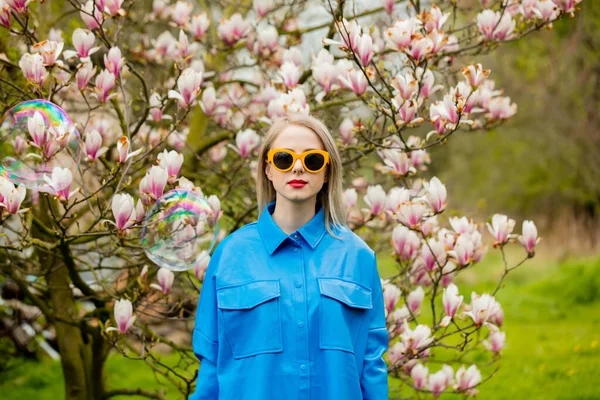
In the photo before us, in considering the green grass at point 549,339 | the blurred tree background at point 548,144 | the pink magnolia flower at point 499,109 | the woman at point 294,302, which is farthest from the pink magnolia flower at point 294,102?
the blurred tree background at point 548,144

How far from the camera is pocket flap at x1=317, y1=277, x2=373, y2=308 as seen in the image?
229 centimetres

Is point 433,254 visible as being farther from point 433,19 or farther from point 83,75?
point 83,75

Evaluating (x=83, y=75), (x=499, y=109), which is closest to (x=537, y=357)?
(x=499, y=109)

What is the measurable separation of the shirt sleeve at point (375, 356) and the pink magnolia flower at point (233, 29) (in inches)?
68.7

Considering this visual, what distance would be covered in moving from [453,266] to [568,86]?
898cm

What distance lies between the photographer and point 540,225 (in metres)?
13.9

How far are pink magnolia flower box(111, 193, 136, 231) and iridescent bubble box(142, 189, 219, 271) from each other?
4.2 inches

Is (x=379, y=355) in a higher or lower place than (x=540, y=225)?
lower

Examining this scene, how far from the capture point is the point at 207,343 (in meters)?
2.34

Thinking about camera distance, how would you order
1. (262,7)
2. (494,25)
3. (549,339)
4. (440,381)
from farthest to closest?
(549,339) → (262,7) → (494,25) → (440,381)

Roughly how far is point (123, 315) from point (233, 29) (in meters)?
1.55

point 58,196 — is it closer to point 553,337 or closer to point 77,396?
point 77,396

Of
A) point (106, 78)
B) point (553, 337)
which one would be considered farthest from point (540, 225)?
point (106, 78)

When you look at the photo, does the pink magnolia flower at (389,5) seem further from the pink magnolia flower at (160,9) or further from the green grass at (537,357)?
the pink magnolia flower at (160,9)
